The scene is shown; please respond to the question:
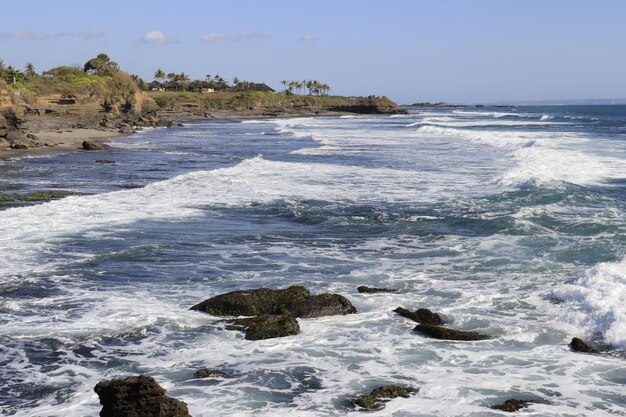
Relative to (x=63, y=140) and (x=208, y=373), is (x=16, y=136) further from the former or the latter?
(x=208, y=373)

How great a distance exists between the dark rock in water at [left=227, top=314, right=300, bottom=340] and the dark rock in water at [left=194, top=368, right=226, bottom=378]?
150 centimetres

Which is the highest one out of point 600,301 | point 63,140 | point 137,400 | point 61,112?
point 61,112

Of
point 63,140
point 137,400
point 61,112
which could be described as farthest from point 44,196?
point 61,112

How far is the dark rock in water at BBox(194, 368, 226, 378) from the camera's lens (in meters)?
10.1

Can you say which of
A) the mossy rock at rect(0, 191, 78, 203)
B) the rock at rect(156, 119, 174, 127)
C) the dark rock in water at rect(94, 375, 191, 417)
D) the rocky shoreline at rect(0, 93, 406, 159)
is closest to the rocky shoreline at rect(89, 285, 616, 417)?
the dark rock in water at rect(94, 375, 191, 417)

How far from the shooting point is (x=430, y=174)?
3447 centimetres

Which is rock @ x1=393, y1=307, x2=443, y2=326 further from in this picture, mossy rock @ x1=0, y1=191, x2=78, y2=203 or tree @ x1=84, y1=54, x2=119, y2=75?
tree @ x1=84, y1=54, x2=119, y2=75

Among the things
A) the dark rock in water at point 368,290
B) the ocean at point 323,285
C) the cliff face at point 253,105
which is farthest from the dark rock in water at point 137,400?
the cliff face at point 253,105

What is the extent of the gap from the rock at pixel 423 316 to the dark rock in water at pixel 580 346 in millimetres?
2139

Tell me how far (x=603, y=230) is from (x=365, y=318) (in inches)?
403

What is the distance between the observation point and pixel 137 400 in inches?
306

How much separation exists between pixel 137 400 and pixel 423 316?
5985 millimetres

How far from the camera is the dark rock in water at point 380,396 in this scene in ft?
29.9

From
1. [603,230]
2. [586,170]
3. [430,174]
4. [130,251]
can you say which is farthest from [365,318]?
[586,170]
